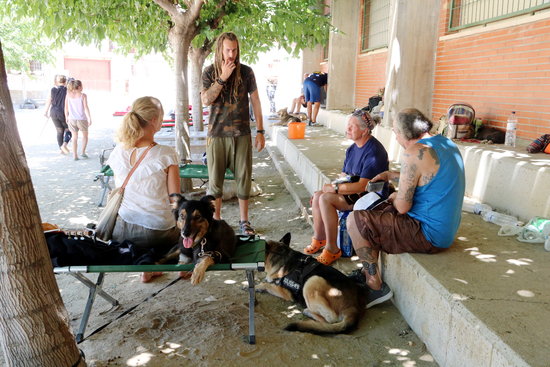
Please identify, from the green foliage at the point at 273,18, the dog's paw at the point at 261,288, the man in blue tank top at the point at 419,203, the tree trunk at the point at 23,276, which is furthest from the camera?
the green foliage at the point at 273,18

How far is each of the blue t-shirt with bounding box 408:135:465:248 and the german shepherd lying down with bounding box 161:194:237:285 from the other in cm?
158

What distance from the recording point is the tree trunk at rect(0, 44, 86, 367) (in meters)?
2.06

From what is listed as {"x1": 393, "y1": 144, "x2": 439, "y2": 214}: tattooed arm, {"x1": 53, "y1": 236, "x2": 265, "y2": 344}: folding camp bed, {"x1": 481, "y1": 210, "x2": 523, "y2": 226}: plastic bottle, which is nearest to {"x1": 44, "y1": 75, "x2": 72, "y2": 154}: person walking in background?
{"x1": 53, "y1": 236, "x2": 265, "y2": 344}: folding camp bed

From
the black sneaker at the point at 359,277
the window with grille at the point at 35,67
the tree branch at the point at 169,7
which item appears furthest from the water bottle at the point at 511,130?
the window with grille at the point at 35,67

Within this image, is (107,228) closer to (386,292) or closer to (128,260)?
(128,260)

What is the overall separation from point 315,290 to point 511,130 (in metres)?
3.74

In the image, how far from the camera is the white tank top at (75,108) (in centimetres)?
1111

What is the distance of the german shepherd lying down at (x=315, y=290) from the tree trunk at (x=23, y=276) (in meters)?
1.66

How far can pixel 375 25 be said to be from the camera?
475 inches

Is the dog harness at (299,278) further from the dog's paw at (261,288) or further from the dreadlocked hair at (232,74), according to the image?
the dreadlocked hair at (232,74)

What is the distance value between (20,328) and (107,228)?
62.1 inches

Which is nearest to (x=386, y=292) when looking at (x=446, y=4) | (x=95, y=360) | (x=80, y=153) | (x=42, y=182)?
(x=95, y=360)

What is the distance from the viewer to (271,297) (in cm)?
404

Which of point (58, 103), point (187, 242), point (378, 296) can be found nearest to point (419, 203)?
point (378, 296)
